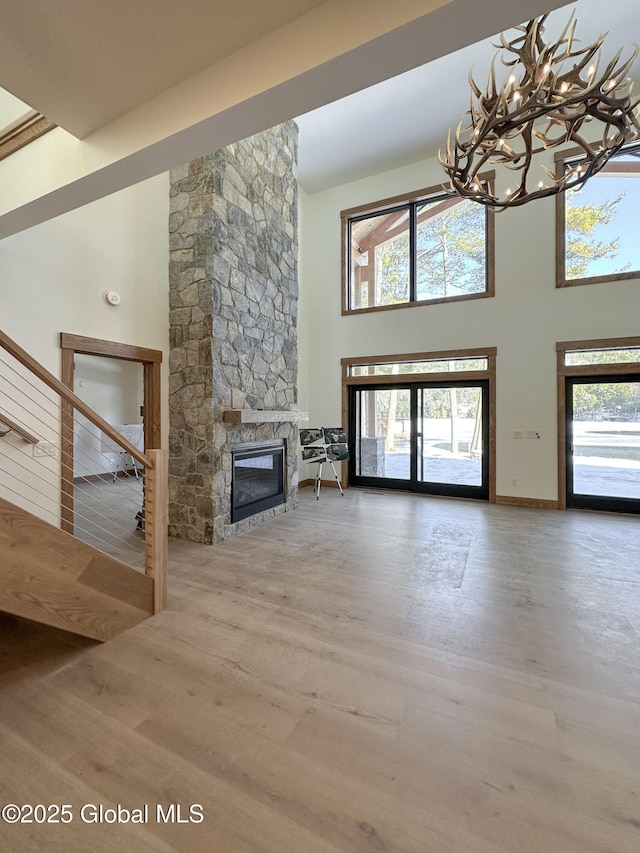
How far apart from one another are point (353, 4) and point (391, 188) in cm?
566

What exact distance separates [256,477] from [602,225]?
5.70 meters

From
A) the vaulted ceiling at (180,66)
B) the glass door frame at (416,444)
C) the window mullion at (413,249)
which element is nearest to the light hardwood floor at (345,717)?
the vaulted ceiling at (180,66)

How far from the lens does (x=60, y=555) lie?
1847 mm

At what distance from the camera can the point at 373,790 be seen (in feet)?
4.30

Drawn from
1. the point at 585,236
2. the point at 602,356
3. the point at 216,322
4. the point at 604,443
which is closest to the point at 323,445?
the point at 216,322

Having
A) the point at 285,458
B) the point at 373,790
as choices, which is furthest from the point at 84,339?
the point at 373,790

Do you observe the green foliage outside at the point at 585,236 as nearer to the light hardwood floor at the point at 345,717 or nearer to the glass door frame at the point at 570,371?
the glass door frame at the point at 570,371

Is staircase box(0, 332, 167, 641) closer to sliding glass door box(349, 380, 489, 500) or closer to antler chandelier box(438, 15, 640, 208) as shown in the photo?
antler chandelier box(438, 15, 640, 208)

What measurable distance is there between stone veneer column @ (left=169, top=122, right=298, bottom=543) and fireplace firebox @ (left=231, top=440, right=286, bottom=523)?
104mm

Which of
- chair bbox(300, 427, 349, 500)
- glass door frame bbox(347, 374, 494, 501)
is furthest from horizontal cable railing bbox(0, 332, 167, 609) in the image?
glass door frame bbox(347, 374, 494, 501)

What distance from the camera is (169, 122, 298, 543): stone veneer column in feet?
12.9

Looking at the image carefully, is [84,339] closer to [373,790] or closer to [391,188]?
[373,790]

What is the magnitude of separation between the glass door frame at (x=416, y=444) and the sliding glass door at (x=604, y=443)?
1030mm

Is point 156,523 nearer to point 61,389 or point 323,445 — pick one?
point 61,389
